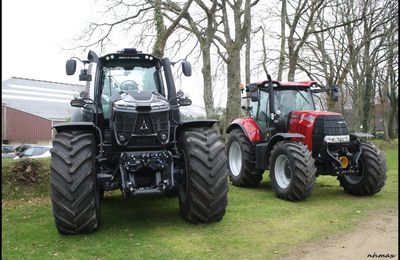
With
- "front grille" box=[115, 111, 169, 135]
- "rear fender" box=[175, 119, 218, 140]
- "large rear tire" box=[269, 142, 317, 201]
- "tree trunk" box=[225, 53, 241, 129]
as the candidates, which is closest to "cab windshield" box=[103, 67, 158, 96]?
"rear fender" box=[175, 119, 218, 140]

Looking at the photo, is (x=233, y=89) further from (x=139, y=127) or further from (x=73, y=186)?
(x=73, y=186)

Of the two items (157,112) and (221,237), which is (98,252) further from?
(157,112)

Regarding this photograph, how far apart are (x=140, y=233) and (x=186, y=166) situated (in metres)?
1.07

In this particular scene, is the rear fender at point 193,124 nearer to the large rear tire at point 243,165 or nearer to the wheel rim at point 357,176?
the large rear tire at point 243,165

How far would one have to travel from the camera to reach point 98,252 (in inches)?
188

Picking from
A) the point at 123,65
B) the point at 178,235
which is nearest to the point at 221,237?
the point at 178,235

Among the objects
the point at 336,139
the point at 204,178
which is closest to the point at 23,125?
the point at 336,139

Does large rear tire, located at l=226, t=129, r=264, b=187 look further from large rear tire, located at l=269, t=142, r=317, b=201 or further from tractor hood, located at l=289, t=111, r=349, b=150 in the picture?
tractor hood, located at l=289, t=111, r=349, b=150

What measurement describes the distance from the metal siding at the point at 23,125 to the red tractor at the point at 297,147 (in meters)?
29.7

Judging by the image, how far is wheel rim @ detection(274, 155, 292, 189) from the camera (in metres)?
7.99

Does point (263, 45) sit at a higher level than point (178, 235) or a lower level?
higher

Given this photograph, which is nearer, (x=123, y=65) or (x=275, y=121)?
(x=123, y=65)

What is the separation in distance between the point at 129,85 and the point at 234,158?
14.4 feet

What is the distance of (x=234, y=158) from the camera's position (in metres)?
10.3
